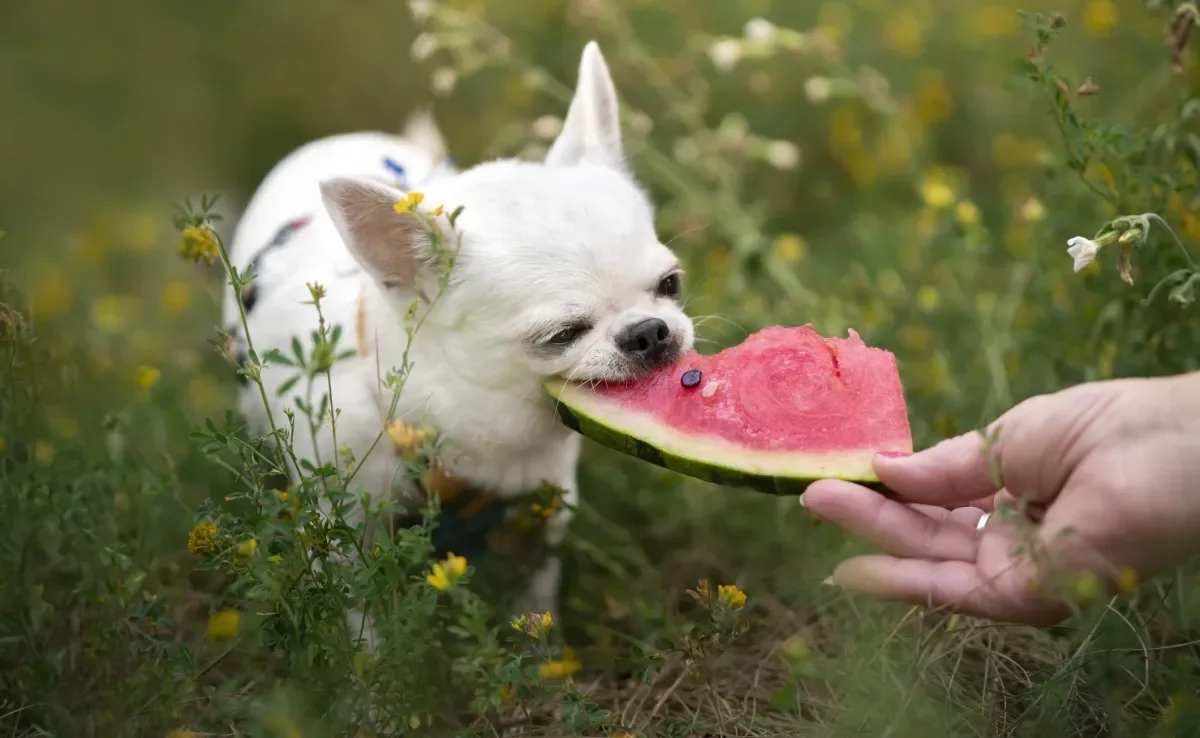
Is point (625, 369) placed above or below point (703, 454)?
above

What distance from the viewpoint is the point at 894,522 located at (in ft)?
7.61

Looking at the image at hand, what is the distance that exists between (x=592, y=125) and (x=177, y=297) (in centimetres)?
220

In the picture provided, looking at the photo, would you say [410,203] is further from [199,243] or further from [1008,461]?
[1008,461]

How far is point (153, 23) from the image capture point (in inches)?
236

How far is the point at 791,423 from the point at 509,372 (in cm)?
71

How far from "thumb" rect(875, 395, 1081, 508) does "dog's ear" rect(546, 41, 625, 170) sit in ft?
4.05

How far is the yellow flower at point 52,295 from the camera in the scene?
3877 mm

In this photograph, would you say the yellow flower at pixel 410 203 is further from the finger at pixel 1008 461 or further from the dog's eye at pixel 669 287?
the finger at pixel 1008 461

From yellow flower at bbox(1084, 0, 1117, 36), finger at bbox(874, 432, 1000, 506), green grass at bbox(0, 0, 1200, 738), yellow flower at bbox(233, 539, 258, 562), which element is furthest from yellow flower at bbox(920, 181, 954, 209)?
yellow flower at bbox(233, 539, 258, 562)

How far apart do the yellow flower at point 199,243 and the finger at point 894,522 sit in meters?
1.45

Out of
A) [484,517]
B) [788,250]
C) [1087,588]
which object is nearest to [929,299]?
[788,250]

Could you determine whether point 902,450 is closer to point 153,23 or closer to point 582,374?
point 582,374

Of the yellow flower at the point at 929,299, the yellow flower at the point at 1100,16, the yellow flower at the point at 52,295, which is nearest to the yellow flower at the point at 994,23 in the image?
the yellow flower at the point at 1100,16

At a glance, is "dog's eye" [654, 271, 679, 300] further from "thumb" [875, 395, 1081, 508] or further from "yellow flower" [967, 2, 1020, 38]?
"yellow flower" [967, 2, 1020, 38]
